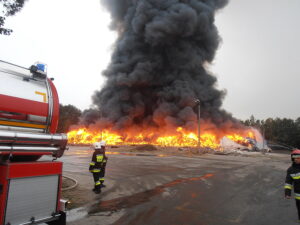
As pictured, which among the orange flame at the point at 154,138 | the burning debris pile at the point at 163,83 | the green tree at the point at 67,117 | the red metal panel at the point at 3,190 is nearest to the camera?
the red metal panel at the point at 3,190

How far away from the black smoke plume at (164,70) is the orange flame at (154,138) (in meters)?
1.63

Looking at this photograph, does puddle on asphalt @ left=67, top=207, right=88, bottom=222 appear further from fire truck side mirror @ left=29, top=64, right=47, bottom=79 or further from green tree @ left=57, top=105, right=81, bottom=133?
green tree @ left=57, top=105, right=81, bottom=133

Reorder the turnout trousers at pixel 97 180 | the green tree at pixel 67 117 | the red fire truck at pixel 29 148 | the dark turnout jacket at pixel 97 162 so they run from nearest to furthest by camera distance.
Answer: the red fire truck at pixel 29 148
the turnout trousers at pixel 97 180
the dark turnout jacket at pixel 97 162
the green tree at pixel 67 117

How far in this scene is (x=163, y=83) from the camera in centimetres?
4609

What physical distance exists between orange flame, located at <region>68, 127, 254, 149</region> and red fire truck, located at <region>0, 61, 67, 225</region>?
35.9 m

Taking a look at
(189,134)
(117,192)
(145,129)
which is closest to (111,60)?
(145,129)

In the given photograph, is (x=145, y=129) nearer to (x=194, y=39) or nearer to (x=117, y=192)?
(x=194, y=39)

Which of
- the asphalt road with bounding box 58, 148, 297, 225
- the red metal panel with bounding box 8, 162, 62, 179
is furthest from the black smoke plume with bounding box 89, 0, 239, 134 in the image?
the red metal panel with bounding box 8, 162, 62, 179

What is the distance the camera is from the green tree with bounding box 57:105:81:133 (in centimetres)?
7185

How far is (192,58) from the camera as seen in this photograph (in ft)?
146

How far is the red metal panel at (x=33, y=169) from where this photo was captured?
2918mm

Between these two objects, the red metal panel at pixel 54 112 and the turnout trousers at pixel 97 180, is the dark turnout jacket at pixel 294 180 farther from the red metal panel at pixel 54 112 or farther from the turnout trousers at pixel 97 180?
the turnout trousers at pixel 97 180

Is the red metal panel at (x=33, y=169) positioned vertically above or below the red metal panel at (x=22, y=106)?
below

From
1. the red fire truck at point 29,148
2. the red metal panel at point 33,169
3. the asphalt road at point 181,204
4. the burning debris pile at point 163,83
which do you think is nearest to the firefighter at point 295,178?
the asphalt road at point 181,204
